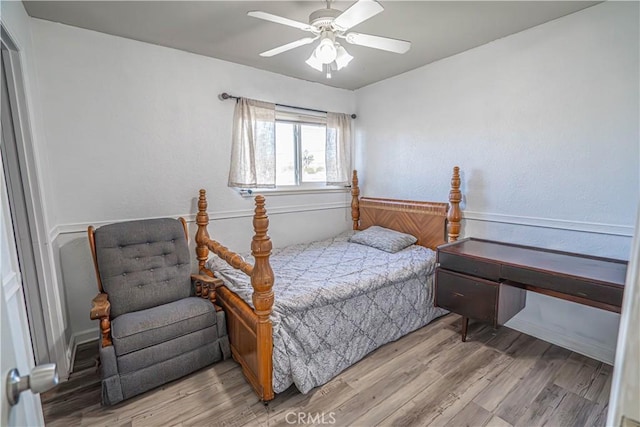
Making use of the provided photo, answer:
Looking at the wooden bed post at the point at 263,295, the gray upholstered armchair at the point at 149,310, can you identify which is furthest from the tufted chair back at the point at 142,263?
the wooden bed post at the point at 263,295

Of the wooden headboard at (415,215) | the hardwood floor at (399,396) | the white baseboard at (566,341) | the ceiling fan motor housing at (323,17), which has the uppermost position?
the ceiling fan motor housing at (323,17)

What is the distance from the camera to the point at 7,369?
588mm

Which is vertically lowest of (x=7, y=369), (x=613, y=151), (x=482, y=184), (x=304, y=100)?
(x=7, y=369)

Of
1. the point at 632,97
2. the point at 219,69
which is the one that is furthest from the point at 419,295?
the point at 219,69

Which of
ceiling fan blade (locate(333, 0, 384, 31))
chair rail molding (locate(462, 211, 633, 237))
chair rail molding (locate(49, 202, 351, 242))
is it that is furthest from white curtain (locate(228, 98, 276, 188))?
chair rail molding (locate(462, 211, 633, 237))

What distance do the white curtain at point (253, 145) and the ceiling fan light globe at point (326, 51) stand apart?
145 cm

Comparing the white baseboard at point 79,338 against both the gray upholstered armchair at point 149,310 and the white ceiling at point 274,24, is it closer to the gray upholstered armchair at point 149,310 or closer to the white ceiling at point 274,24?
the gray upholstered armchair at point 149,310

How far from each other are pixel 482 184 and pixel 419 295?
1.14 m

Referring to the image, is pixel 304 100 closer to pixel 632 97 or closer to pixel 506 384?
pixel 632 97

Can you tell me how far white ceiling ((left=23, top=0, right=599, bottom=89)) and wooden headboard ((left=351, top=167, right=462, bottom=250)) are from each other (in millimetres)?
1115

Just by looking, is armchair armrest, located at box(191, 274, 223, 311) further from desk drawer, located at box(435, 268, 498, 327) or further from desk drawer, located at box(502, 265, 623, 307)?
desk drawer, located at box(502, 265, 623, 307)

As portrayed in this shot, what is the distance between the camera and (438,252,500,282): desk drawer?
221 cm

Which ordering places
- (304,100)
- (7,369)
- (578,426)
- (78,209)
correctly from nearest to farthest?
(7,369)
(578,426)
(78,209)
(304,100)

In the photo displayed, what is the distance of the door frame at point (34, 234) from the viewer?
5.93ft
